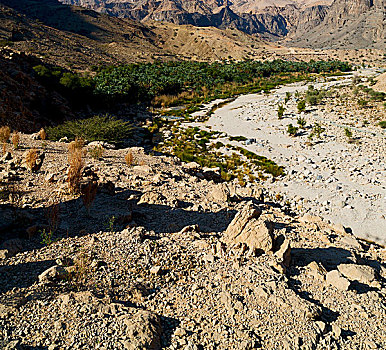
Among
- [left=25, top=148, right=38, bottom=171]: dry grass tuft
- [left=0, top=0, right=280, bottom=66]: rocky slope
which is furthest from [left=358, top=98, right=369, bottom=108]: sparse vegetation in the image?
[left=0, top=0, right=280, bottom=66]: rocky slope

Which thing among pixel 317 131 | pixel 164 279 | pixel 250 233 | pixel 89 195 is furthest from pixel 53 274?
pixel 317 131

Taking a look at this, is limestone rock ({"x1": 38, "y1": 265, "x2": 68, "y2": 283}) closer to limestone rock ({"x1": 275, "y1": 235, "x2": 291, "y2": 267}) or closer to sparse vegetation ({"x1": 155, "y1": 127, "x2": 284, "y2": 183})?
limestone rock ({"x1": 275, "y1": 235, "x2": 291, "y2": 267})

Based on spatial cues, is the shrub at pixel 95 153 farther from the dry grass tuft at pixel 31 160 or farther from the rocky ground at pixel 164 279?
the rocky ground at pixel 164 279

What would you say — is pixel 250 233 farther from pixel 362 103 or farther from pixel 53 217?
pixel 362 103

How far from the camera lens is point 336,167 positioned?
15.5 meters

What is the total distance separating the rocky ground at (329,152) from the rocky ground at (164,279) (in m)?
3.84

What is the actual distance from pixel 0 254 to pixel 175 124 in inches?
896

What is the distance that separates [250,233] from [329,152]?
13594 millimetres

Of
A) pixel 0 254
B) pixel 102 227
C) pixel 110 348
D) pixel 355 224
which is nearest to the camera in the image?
pixel 110 348

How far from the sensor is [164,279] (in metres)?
5.22

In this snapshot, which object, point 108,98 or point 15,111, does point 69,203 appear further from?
point 108,98

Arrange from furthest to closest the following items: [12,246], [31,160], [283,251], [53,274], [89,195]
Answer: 1. [31,160]
2. [89,195]
3. [283,251]
4. [12,246]
5. [53,274]

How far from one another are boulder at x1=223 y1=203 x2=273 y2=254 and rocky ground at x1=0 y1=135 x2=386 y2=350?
2 centimetres

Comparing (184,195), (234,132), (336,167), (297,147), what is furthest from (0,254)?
(234,132)
